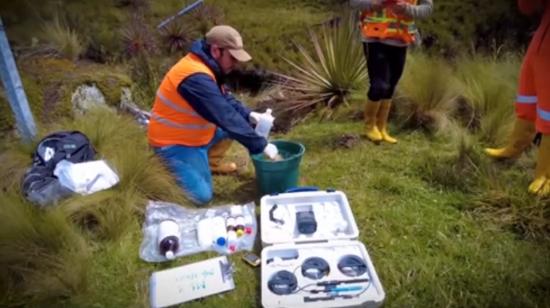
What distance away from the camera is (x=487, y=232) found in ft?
9.34

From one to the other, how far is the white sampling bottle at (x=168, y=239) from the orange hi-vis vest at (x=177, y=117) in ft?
2.28

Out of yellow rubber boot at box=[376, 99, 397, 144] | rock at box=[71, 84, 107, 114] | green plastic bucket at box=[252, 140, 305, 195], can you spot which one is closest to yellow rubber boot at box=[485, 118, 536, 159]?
yellow rubber boot at box=[376, 99, 397, 144]

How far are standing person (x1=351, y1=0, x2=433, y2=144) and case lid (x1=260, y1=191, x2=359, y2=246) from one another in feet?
4.42

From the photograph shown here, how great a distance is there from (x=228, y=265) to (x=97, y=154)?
1593 mm

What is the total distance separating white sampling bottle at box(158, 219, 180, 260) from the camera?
2770 mm

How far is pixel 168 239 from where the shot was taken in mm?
2789

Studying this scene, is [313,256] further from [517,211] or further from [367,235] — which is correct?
[517,211]

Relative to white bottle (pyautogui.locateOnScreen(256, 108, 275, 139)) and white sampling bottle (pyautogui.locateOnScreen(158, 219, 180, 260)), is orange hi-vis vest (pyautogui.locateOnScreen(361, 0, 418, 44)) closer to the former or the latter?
white bottle (pyautogui.locateOnScreen(256, 108, 275, 139))

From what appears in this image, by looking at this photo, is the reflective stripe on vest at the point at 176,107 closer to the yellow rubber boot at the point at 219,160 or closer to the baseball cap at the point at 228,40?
the baseball cap at the point at 228,40

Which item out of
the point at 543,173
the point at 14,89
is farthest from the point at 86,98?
the point at 543,173

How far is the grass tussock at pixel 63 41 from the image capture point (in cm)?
574

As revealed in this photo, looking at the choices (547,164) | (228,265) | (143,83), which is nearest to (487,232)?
(547,164)

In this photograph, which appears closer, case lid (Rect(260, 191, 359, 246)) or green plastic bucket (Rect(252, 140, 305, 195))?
case lid (Rect(260, 191, 359, 246))

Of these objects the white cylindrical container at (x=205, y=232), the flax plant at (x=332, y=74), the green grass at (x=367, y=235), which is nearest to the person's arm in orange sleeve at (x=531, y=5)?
the green grass at (x=367, y=235)
